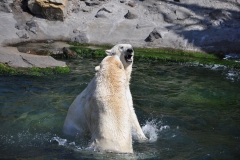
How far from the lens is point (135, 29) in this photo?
16938 mm

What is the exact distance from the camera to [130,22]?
57.2 ft

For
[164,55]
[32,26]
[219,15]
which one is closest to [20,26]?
[32,26]

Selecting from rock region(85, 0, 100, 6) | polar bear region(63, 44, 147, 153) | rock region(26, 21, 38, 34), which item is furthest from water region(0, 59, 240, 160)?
rock region(85, 0, 100, 6)

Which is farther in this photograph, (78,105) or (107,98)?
(78,105)

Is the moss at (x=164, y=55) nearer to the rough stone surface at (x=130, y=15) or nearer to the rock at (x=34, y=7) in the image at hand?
the rough stone surface at (x=130, y=15)

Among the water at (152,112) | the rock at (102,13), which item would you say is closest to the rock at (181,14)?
the rock at (102,13)

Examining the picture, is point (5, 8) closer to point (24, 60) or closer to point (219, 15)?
point (24, 60)

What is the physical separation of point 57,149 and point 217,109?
431cm

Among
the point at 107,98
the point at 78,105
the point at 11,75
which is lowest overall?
the point at 11,75

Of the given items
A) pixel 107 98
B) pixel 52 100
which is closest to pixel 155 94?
pixel 52 100

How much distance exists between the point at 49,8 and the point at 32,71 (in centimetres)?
625

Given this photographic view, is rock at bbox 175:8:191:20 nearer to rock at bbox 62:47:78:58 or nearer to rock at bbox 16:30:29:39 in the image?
rock at bbox 62:47:78:58

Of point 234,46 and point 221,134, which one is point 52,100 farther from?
point 234,46

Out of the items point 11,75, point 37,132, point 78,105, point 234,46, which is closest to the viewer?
point 78,105
